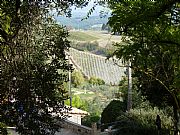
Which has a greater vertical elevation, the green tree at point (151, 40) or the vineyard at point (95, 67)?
the green tree at point (151, 40)

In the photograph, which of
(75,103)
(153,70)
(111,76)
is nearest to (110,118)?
(153,70)

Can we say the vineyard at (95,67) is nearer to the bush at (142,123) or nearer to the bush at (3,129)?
the bush at (142,123)

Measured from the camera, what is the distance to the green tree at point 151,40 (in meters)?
7.11

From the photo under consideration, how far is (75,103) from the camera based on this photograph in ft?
95.3

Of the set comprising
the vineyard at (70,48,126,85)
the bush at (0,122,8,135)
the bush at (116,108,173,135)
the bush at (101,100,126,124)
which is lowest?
the vineyard at (70,48,126,85)

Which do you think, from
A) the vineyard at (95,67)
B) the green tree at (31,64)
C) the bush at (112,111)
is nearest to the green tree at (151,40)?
the green tree at (31,64)

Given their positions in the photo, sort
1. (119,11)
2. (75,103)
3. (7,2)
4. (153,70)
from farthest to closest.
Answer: (75,103) → (153,70) → (119,11) → (7,2)

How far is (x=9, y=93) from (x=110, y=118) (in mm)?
12192

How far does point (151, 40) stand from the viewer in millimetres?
8922

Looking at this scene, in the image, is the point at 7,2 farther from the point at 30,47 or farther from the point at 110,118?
the point at 110,118

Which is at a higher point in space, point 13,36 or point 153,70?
point 13,36

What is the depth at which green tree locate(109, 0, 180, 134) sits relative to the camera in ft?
23.3

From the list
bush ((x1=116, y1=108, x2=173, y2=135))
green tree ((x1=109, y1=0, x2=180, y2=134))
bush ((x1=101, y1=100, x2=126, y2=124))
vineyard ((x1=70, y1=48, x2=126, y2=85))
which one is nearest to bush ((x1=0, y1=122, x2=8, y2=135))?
green tree ((x1=109, y1=0, x2=180, y2=134))

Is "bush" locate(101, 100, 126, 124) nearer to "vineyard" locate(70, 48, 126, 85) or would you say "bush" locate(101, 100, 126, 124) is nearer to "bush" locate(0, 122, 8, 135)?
A: "bush" locate(0, 122, 8, 135)
